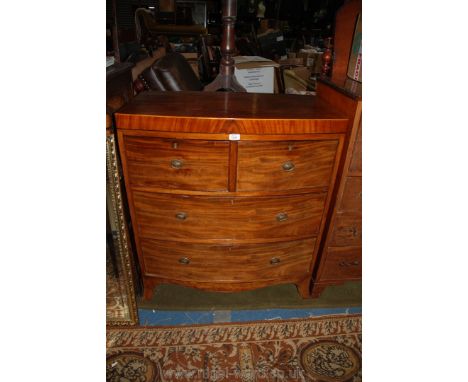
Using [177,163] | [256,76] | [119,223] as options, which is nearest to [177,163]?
[177,163]

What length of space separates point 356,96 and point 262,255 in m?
0.90

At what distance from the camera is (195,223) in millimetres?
1500

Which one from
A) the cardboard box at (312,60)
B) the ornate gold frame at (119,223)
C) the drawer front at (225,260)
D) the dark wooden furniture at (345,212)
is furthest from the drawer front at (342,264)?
the cardboard box at (312,60)

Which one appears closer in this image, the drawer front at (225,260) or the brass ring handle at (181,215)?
the brass ring handle at (181,215)

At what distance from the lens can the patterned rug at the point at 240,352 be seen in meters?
1.47

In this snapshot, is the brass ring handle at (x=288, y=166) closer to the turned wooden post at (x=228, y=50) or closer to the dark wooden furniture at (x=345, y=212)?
the dark wooden furniture at (x=345, y=212)

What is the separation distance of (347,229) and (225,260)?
2.23 ft

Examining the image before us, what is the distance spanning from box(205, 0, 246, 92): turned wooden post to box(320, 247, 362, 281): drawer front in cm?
123

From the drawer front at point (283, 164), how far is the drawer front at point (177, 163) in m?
0.09

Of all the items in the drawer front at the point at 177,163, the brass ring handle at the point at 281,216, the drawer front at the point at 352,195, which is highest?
the drawer front at the point at 177,163

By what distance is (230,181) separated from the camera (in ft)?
4.54

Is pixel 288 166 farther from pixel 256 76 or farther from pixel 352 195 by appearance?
pixel 256 76

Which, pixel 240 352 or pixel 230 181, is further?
pixel 240 352

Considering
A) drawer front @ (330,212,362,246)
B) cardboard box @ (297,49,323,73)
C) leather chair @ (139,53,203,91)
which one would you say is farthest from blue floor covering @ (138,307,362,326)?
cardboard box @ (297,49,323,73)
